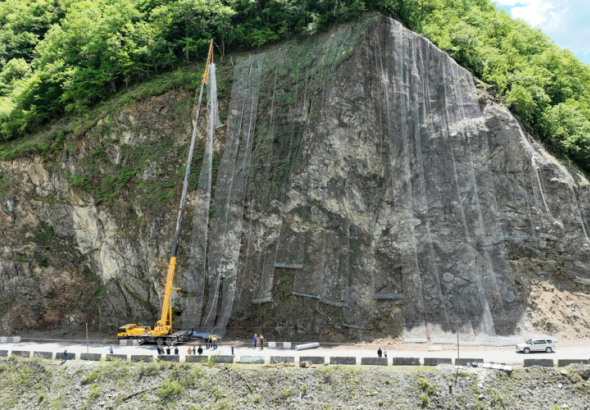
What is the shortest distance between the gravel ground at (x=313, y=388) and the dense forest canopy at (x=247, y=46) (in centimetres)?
1763

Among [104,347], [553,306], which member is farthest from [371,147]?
[104,347]

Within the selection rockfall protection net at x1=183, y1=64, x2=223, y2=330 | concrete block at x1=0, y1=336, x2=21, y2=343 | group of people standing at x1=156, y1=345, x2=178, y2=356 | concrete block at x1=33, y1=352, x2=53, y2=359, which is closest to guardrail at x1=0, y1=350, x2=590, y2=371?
group of people standing at x1=156, y1=345, x2=178, y2=356

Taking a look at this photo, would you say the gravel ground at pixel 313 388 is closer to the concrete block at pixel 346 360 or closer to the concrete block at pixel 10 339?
the concrete block at pixel 346 360

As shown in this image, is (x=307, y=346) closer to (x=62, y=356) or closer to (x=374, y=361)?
(x=374, y=361)

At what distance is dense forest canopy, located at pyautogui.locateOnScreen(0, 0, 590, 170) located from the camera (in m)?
→ 29.1

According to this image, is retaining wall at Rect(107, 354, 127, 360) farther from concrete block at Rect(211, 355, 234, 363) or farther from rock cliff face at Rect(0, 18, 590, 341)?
rock cliff face at Rect(0, 18, 590, 341)

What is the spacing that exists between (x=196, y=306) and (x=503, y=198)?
58.8 ft

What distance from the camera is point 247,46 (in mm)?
32688

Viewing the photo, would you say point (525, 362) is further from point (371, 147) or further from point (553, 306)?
point (371, 147)

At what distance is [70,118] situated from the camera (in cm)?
3081

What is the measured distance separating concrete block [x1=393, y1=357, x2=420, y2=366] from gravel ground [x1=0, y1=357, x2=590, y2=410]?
19.7 inches

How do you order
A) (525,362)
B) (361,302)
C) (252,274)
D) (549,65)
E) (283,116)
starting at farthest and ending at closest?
1. (549,65)
2. (283,116)
3. (252,274)
4. (361,302)
5. (525,362)

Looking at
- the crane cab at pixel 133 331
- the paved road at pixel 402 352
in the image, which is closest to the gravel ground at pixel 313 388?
the paved road at pixel 402 352

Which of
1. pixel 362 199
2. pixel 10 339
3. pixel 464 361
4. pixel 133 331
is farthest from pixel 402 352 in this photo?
pixel 10 339
